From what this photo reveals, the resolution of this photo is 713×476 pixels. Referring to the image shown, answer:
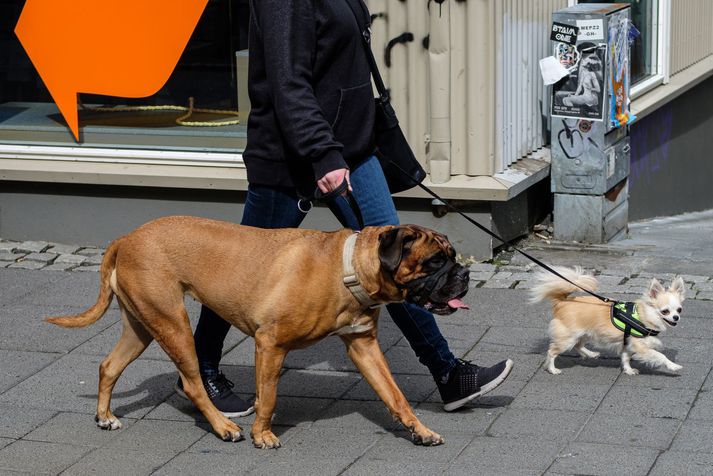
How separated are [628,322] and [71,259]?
14.2 feet

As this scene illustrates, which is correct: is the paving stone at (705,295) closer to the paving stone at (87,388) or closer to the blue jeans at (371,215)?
the blue jeans at (371,215)

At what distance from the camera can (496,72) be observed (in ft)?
25.7

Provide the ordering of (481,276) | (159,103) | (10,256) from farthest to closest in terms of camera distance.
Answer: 1. (159,103)
2. (10,256)
3. (481,276)

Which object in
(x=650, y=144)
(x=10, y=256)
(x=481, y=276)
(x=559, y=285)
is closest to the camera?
(x=559, y=285)

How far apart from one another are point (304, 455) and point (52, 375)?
1771 mm

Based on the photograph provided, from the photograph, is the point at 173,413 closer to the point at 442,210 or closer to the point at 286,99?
the point at 286,99

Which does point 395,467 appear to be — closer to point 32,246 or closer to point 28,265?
point 28,265

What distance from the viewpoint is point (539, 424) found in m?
5.16

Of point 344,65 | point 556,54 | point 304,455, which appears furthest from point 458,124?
point 304,455

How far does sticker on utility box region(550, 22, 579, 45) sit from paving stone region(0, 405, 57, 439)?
15.0 ft

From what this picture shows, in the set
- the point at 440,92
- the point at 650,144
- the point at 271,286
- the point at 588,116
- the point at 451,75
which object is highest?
the point at 451,75

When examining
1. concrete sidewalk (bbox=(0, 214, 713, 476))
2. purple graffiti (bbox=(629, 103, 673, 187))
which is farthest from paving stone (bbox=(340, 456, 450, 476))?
purple graffiti (bbox=(629, 103, 673, 187))

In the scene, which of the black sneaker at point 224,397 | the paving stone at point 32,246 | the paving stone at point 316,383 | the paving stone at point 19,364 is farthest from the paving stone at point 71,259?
the black sneaker at point 224,397

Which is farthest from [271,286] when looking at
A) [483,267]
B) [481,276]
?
[483,267]
